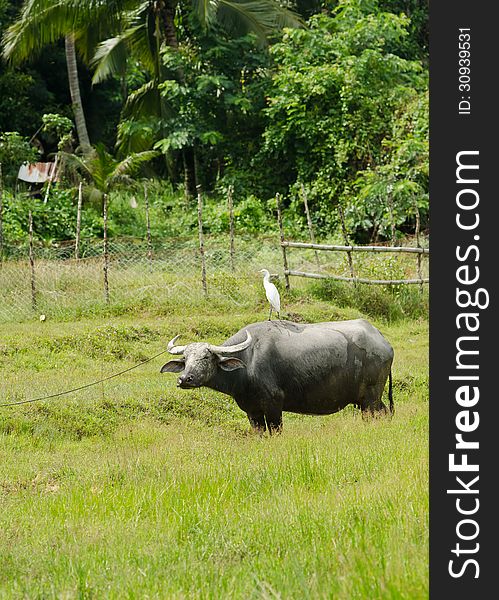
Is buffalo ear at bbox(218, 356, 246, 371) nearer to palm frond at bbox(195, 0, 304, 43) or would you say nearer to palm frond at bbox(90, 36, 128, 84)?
palm frond at bbox(195, 0, 304, 43)

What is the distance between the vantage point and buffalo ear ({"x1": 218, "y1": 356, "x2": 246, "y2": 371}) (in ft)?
27.6

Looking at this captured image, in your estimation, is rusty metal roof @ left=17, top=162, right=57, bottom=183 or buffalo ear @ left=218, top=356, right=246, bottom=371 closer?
buffalo ear @ left=218, top=356, right=246, bottom=371

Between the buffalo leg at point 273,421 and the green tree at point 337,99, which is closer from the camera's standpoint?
the buffalo leg at point 273,421

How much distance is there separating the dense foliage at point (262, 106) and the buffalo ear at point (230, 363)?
11.2m

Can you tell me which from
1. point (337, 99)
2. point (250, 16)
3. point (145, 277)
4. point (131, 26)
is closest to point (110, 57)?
point (131, 26)

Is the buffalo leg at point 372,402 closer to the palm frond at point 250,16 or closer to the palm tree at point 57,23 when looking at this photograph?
the palm frond at point 250,16

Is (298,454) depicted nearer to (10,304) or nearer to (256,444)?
(256,444)

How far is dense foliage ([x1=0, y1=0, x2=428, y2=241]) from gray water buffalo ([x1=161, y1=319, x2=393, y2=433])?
10.1m

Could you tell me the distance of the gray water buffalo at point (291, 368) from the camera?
8500 mm

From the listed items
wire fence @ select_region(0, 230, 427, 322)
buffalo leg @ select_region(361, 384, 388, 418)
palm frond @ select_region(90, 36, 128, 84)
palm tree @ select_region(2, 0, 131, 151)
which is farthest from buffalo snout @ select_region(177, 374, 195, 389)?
palm frond @ select_region(90, 36, 128, 84)

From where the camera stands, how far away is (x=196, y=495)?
5938mm

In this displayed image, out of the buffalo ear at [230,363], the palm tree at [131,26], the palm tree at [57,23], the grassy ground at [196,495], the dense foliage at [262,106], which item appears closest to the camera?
the grassy ground at [196,495]

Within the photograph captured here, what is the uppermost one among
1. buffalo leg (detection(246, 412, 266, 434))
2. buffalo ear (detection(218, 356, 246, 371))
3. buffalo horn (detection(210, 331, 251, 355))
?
buffalo horn (detection(210, 331, 251, 355))

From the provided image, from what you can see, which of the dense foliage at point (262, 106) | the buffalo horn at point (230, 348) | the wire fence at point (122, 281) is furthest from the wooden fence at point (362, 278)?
the buffalo horn at point (230, 348)
